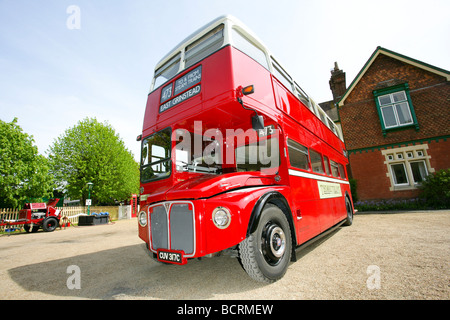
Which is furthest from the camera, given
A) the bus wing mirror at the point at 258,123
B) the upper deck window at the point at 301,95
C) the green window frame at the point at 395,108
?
Answer: the green window frame at the point at 395,108

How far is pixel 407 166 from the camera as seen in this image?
11.8 m

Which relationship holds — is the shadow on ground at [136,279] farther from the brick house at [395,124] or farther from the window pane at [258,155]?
the brick house at [395,124]

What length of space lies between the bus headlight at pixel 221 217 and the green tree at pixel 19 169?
21.6 meters

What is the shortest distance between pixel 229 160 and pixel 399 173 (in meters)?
13.0

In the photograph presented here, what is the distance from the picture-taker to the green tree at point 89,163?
22.0 m

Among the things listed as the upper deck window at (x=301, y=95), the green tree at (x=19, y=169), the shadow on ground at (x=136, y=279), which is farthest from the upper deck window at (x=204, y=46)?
the green tree at (x=19, y=169)

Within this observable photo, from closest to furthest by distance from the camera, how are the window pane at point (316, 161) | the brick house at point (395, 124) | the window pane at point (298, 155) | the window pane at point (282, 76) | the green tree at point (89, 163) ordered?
the window pane at point (298, 155)
the window pane at point (282, 76)
the window pane at point (316, 161)
the brick house at point (395, 124)
the green tree at point (89, 163)

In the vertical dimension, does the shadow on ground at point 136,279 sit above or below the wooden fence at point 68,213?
below

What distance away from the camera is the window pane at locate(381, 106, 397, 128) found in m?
12.6

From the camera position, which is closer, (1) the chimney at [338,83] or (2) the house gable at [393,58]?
(2) the house gable at [393,58]

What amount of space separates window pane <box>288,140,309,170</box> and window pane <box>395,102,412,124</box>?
12105 millimetres

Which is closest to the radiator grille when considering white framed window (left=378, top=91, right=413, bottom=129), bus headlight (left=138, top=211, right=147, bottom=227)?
bus headlight (left=138, top=211, right=147, bottom=227)

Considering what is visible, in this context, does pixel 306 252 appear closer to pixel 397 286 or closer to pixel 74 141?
pixel 397 286

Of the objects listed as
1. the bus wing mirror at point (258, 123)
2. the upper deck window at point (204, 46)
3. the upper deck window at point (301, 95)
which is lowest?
the bus wing mirror at point (258, 123)
